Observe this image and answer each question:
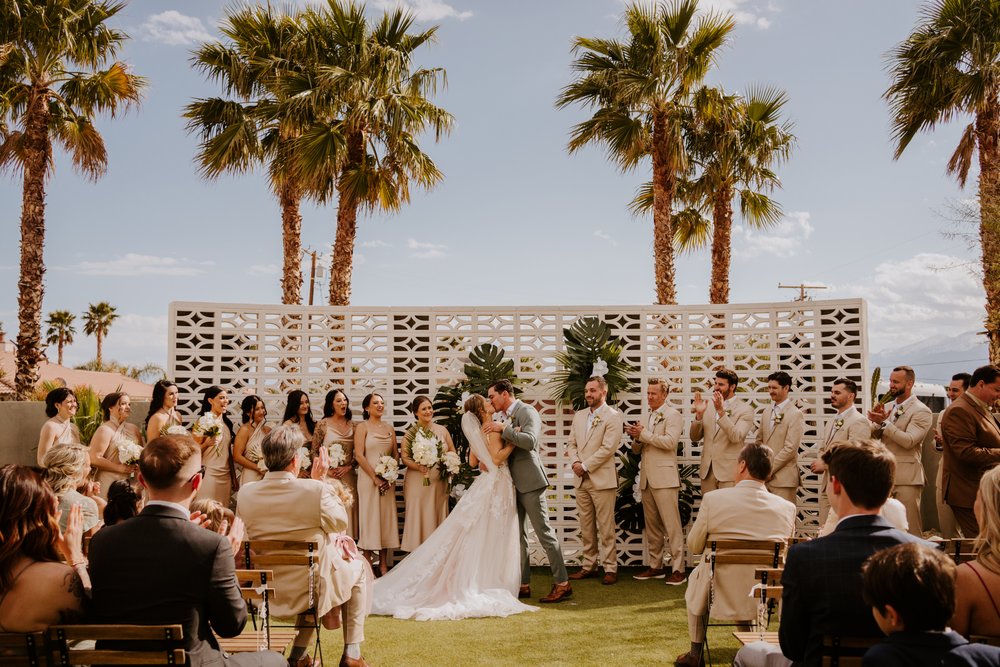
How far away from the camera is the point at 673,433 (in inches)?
357

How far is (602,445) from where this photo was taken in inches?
358

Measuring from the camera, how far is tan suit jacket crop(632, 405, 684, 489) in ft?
29.7

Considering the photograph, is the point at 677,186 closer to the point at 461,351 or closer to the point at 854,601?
the point at 461,351

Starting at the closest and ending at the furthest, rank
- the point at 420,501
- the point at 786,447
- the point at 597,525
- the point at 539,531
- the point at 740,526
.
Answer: the point at 740,526, the point at 539,531, the point at 786,447, the point at 597,525, the point at 420,501

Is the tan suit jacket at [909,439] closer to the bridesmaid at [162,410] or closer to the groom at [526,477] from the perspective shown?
the groom at [526,477]

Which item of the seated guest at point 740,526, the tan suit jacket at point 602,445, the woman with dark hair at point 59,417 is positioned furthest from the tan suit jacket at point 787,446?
the woman with dark hair at point 59,417

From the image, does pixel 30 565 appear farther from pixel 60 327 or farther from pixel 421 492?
pixel 60 327

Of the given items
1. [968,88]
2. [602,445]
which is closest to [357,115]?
[602,445]

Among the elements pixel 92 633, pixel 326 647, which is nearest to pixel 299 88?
pixel 326 647

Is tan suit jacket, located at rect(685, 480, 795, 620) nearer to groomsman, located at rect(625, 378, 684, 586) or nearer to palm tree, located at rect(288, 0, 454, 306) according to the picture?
groomsman, located at rect(625, 378, 684, 586)

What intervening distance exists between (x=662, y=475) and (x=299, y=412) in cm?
435

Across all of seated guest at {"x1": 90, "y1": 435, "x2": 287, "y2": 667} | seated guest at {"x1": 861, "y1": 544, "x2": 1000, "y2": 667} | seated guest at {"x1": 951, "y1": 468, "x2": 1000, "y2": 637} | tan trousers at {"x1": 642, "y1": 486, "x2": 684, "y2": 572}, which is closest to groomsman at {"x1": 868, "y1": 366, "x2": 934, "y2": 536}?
tan trousers at {"x1": 642, "y1": 486, "x2": 684, "y2": 572}

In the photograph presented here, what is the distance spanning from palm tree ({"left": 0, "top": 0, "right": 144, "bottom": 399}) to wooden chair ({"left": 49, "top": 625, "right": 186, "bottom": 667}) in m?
13.3

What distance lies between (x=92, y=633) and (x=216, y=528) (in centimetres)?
151
